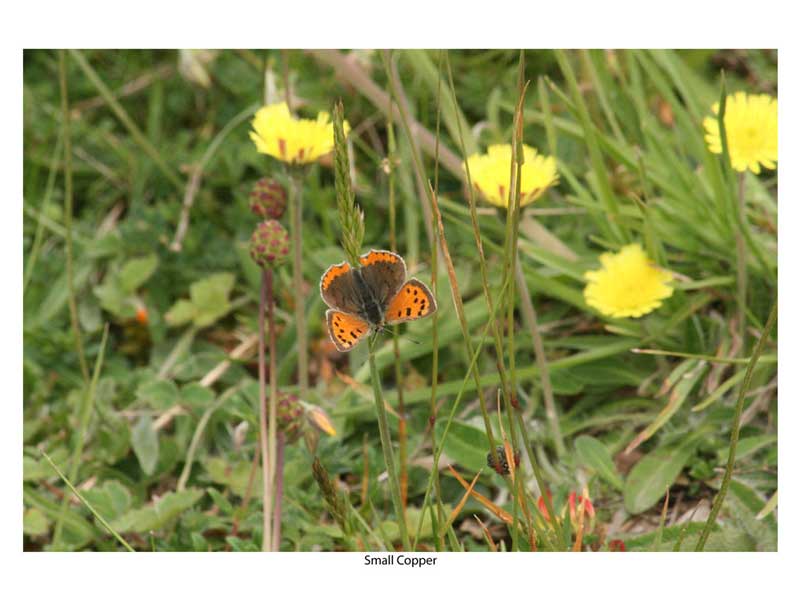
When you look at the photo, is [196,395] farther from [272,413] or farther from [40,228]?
[40,228]

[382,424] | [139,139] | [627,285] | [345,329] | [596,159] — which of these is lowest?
[382,424]

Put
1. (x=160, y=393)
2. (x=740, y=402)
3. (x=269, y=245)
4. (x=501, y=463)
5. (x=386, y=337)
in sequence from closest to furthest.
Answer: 1. (x=740, y=402)
2. (x=501, y=463)
3. (x=269, y=245)
4. (x=160, y=393)
5. (x=386, y=337)

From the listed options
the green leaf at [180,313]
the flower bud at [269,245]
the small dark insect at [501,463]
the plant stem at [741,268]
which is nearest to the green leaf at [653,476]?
the plant stem at [741,268]

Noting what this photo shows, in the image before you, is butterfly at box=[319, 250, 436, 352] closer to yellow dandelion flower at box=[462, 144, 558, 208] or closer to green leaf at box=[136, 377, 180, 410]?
yellow dandelion flower at box=[462, 144, 558, 208]

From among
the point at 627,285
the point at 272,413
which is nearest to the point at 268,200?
the point at 272,413

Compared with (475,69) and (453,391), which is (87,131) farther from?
(453,391)

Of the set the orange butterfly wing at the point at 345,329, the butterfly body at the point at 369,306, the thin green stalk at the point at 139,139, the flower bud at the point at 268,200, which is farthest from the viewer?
the thin green stalk at the point at 139,139

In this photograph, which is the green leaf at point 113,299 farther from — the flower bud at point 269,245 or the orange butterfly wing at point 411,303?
the orange butterfly wing at point 411,303

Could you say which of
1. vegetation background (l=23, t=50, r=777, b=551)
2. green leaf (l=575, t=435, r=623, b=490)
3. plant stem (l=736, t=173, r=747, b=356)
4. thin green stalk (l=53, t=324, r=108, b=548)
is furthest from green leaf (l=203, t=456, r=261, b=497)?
plant stem (l=736, t=173, r=747, b=356)
